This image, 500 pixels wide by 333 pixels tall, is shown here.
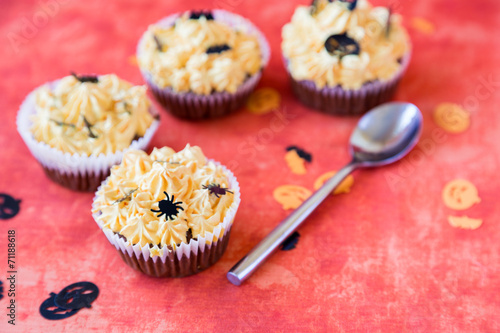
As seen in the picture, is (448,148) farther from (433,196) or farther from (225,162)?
(225,162)

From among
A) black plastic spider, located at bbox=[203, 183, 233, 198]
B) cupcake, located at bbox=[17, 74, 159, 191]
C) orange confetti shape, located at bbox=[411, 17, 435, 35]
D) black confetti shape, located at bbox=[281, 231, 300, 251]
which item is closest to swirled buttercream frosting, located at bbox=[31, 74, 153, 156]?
cupcake, located at bbox=[17, 74, 159, 191]

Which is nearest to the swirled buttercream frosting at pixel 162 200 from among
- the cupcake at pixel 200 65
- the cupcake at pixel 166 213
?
the cupcake at pixel 166 213

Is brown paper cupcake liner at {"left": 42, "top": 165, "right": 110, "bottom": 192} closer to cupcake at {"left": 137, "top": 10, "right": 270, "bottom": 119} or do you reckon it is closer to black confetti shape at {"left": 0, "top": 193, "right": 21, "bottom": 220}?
black confetti shape at {"left": 0, "top": 193, "right": 21, "bottom": 220}

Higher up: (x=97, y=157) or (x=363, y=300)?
(x=97, y=157)

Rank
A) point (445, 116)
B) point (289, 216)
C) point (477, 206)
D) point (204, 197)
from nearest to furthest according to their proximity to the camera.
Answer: point (204, 197) < point (289, 216) < point (477, 206) < point (445, 116)

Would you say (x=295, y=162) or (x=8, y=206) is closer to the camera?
(x=8, y=206)

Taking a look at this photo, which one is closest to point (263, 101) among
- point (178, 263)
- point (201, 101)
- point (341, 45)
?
point (201, 101)

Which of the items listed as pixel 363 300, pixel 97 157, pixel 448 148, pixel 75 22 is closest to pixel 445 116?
pixel 448 148

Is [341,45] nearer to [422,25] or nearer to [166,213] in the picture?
[422,25]
